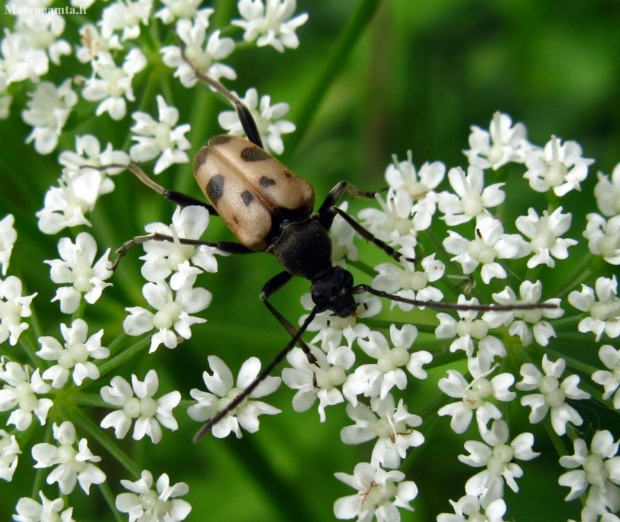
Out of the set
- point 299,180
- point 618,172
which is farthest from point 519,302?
point 299,180

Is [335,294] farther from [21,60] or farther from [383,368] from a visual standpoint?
[21,60]

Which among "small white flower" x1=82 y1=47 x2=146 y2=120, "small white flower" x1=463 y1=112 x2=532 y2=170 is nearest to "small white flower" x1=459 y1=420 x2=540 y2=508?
"small white flower" x1=463 y1=112 x2=532 y2=170

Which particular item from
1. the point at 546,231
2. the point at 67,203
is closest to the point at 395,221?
the point at 546,231

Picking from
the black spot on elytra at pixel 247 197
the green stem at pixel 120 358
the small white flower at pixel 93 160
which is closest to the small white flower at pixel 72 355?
the green stem at pixel 120 358

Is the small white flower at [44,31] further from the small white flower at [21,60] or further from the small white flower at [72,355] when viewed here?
the small white flower at [72,355]

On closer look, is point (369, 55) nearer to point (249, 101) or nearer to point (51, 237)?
point (249, 101)

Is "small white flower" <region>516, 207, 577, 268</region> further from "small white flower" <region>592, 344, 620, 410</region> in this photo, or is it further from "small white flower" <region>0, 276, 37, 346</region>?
"small white flower" <region>0, 276, 37, 346</region>
